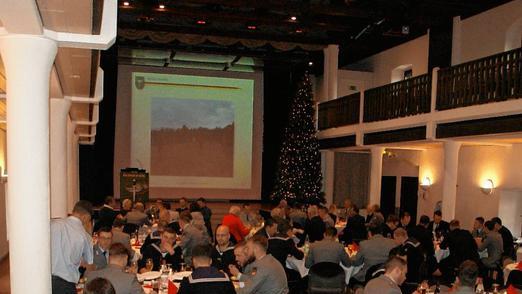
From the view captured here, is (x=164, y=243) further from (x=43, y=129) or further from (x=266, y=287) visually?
(x=43, y=129)

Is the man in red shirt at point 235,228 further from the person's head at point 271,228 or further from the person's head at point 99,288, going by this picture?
the person's head at point 99,288

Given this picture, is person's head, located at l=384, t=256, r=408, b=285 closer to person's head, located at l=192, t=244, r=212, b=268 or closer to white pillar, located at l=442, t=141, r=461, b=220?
person's head, located at l=192, t=244, r=212, b=268

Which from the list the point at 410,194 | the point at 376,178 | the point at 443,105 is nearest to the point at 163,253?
the point at 443,105

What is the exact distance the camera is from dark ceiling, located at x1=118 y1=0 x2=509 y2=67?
14211 mm

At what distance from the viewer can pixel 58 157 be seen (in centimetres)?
845

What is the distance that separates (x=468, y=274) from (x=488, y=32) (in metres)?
11.4

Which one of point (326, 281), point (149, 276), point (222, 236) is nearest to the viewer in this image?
point (326, 281)

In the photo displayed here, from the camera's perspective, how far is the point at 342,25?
55.3 ft

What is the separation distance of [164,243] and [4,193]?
760 centimetres

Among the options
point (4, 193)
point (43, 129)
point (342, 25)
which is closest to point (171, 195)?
point (4, 193)

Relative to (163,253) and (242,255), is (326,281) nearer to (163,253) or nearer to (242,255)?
(242,255)

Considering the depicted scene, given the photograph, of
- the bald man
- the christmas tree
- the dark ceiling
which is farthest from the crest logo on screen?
the bald man

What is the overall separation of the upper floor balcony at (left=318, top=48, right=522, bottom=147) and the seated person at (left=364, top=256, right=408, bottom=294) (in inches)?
239

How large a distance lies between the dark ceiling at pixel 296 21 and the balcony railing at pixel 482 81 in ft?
8.19
